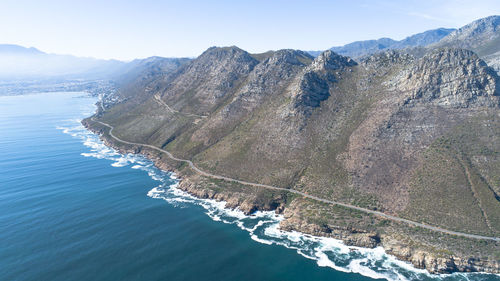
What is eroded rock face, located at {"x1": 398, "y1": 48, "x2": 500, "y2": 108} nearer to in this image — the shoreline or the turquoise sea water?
the shoreline

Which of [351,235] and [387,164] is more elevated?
[387,164]

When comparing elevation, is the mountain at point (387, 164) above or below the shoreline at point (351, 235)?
above

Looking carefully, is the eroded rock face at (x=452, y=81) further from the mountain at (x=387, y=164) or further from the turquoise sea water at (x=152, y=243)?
the turquoise sea water at (x=152, y=243)

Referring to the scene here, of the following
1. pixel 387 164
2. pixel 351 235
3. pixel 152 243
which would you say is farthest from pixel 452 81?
pixel 152 243

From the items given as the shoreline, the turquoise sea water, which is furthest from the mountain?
the turquoise sea water

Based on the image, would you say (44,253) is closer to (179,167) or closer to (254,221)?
(254,221)

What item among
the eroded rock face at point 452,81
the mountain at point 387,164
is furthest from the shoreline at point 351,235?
the eroded rock face at point 452,81

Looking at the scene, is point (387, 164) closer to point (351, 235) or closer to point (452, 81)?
point (351, 235)
